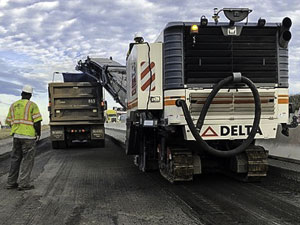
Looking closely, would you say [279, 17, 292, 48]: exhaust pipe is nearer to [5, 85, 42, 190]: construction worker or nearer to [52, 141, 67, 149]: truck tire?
[5, 85, 42, 190]: construction worker

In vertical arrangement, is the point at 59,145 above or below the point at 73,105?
below

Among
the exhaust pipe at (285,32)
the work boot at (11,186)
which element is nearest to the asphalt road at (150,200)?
the work boot at (11,186)

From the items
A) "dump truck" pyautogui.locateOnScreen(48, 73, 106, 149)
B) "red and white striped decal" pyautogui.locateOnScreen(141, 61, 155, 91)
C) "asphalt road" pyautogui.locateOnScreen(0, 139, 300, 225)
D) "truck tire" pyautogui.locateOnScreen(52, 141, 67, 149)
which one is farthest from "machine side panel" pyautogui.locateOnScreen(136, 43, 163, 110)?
"truck tire" pyautogui.locateOnScreen(52, 141, 67, 149)

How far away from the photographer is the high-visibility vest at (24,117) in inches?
303

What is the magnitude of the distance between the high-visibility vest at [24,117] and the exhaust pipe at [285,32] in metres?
4.82

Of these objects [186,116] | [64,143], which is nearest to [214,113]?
[186,116]

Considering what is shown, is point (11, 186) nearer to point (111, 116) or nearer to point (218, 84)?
point (218, 84)

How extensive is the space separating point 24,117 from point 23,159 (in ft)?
2.66

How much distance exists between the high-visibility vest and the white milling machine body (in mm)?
2110

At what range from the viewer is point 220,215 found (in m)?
5.37

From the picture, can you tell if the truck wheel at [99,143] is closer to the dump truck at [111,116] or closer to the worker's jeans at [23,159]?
the worker's jeans at [23,159]

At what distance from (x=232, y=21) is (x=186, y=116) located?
1898 mm

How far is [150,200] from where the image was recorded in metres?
6.38

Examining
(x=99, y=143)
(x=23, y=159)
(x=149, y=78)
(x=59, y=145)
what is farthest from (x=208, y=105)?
(x=59, y=145)
